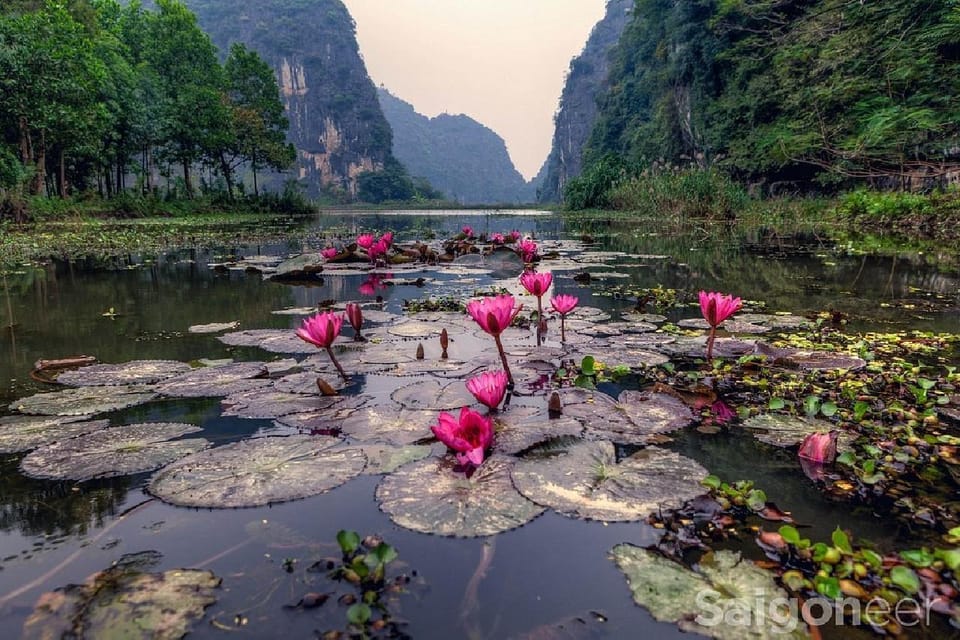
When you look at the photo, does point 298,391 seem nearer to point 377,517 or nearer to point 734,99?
point 377,517

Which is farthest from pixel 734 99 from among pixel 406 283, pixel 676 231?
pixel 406 283

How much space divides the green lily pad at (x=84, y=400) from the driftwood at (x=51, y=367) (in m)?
0.29

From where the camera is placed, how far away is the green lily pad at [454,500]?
1415mm

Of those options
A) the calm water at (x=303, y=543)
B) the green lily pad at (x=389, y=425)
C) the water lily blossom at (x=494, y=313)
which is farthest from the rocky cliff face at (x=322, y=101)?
the calm water at (x=303, y=543)

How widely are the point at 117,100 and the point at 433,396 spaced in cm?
2791

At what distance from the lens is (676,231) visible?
14.1 m

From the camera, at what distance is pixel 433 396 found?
7.73 ft

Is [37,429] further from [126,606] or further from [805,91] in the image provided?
[805,91]

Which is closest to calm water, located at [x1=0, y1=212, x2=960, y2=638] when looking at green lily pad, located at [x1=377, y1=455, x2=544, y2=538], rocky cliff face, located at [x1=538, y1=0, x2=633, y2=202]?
green lily pad, located at [x1=377, y1=455, x2=544, y2=538]

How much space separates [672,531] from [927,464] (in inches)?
40.8

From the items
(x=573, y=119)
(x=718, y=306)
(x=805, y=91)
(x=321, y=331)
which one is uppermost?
(x=573, y=119)

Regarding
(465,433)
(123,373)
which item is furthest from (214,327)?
(465,433)

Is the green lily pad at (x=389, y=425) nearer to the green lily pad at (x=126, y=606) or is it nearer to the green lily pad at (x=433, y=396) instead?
the green lily pad at (x=433, y=396)

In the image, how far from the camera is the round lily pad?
258cm
